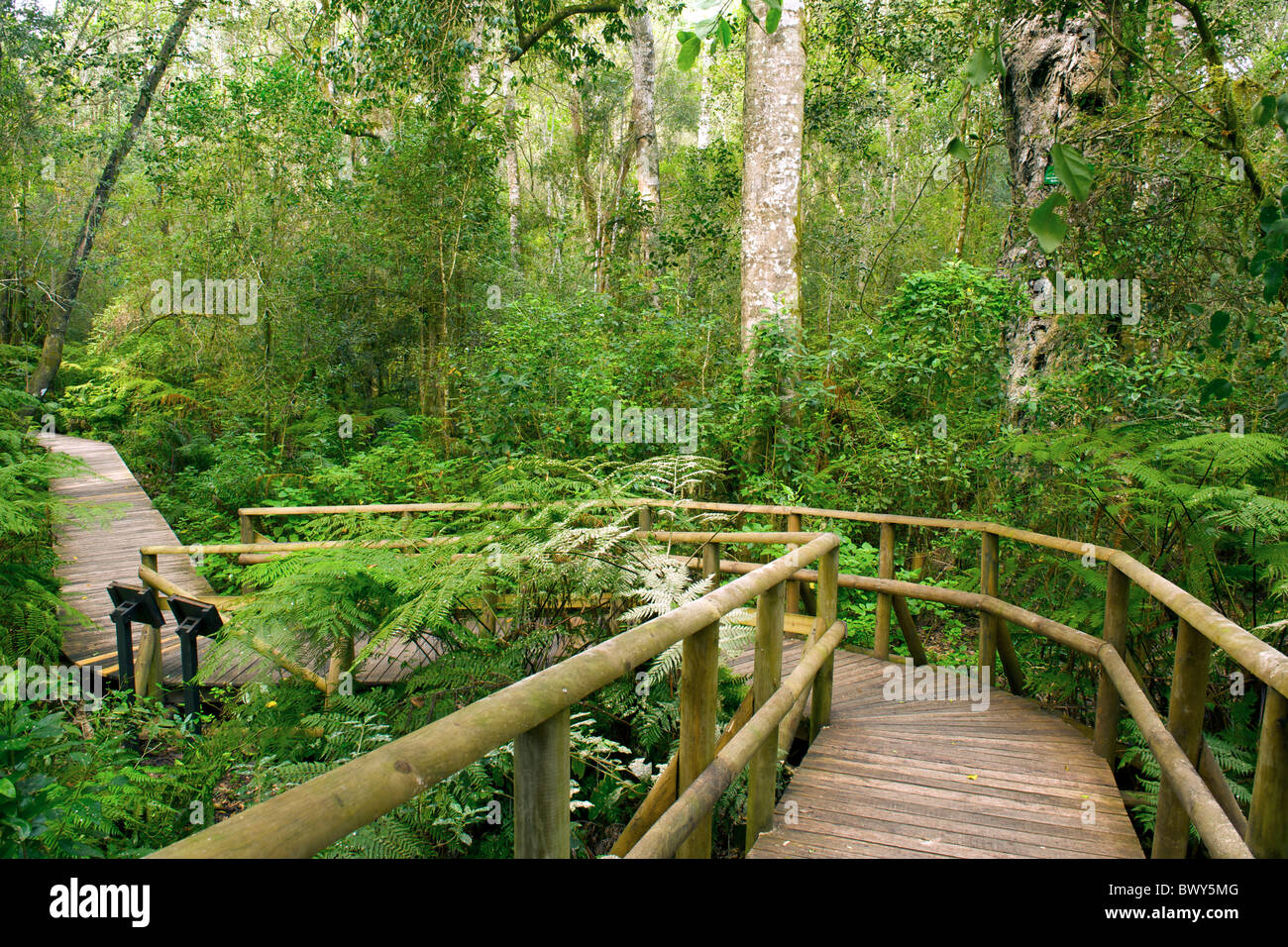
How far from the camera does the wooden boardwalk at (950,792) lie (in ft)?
9.43

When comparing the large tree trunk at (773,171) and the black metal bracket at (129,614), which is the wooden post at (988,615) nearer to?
the large tree trunk at (773,171)

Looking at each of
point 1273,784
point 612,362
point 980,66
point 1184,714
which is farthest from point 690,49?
point 612,362

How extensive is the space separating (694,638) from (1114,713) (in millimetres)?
2606

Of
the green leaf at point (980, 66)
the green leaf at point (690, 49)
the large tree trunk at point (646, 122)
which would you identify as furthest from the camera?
the large tree trunk at point (646, 122)

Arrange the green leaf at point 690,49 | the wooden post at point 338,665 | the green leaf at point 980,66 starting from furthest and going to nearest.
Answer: the wooden post at point 338,665 → the green leaf at point 980,66 → the green leaf at point 690,49

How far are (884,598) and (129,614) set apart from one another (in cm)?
554

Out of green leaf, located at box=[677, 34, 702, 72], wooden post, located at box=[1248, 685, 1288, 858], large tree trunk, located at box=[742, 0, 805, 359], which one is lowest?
wooden post, located at box=[1248, 685, 1288, 858]

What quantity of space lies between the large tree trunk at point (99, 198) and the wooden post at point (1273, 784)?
17.7m

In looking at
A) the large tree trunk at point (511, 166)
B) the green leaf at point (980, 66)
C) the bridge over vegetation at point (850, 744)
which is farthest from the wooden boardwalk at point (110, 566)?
the large tree trunk at point (511, 166)

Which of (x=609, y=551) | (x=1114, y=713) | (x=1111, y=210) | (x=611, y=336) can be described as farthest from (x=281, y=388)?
→ (x=1114, y=713)

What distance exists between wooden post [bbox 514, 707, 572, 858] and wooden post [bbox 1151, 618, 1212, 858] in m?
2.15

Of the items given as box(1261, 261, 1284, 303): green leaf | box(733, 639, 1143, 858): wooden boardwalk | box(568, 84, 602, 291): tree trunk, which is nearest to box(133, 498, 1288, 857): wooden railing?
→ box(733, 639, 1143, 858): wooden boardwalk

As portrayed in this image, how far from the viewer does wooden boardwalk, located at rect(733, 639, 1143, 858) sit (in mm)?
2873

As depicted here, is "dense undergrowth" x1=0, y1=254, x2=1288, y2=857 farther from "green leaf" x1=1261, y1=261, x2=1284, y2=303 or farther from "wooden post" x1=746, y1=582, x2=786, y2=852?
"green leaf" x1=1261, y1=261, x2=1284, y2=303
